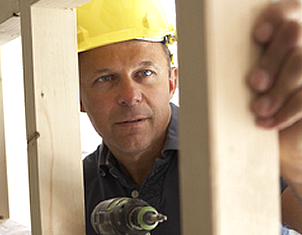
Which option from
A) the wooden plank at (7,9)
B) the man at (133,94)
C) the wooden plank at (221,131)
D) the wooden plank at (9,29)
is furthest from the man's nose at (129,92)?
the wooden plank at (221,131)

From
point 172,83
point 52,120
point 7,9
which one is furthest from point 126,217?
point 172,83

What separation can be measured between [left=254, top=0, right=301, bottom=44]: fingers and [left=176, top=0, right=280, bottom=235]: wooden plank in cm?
1

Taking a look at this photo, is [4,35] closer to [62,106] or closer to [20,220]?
[62,106]

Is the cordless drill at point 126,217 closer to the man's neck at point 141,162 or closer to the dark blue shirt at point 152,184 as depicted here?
the dark blue shirt at point 152,184

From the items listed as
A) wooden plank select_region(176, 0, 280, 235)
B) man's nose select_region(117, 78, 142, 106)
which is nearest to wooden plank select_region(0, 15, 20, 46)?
man's nose select_region(117, 78, 142, 106)

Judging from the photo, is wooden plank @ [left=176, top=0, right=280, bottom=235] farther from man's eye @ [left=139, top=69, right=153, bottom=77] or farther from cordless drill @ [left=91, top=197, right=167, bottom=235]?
man's eye @ [left=139, top=69, right=153, bottom=77]

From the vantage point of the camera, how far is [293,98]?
15.6 inches

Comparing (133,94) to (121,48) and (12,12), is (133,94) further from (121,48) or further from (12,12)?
(12,12)

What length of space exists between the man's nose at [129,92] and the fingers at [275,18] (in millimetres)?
1004

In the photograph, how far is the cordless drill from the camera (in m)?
0.75

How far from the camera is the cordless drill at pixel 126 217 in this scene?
0.75 meters

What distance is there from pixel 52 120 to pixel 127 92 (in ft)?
2.19

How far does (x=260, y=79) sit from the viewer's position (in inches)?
14.7

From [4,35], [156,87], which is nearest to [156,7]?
[156,87]
